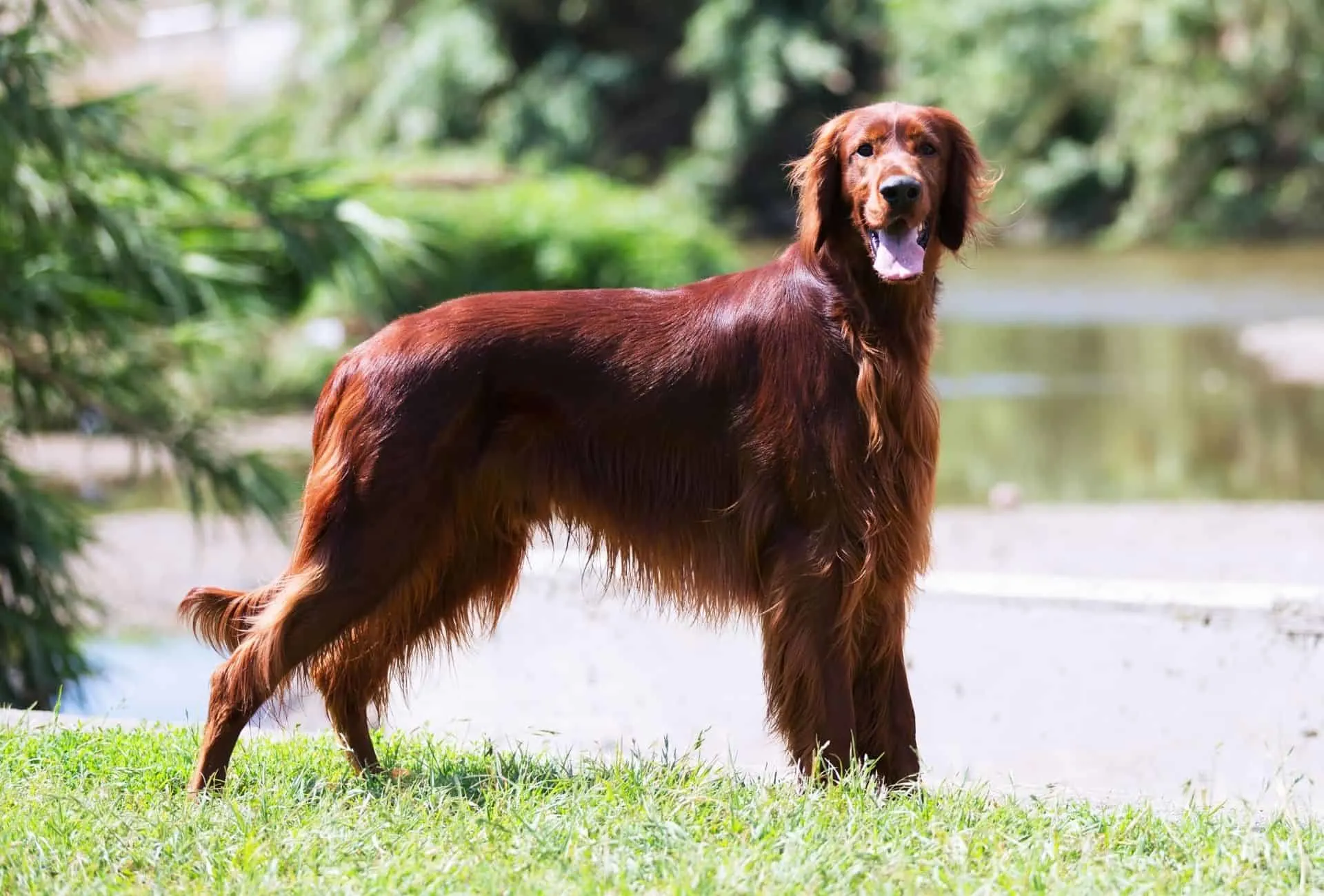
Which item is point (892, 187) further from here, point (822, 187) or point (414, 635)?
point (414, 635)

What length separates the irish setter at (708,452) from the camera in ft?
13.5

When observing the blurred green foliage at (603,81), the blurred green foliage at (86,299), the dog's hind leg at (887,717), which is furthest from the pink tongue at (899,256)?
the blurred green foliage at (603,81)

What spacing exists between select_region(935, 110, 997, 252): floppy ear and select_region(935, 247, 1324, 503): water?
195 mm

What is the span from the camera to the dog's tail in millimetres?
4230

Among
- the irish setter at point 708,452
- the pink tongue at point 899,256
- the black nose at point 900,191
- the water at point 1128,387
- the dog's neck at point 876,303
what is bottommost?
the water at point 1128,387

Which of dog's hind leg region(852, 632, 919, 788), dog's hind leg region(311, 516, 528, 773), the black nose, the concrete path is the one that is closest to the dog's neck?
the black nose

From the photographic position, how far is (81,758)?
429cm

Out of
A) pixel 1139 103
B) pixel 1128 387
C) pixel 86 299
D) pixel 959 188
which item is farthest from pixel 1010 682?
pixel 1139 103

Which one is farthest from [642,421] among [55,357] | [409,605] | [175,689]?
[55,357]

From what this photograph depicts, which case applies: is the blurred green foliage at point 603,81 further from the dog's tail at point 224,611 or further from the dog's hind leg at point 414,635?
the dog's tail at point 224,611

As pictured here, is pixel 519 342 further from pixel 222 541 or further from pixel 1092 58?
pixel 1092 58

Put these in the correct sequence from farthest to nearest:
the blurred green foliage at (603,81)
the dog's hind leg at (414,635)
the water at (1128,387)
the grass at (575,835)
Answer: the blurred green foliage at (603,81), the water at (1128,387), the dog's hind leg at (414,635), the grass at (575,835)

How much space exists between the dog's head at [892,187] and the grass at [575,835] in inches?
51.6

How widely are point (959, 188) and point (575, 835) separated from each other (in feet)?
6.09
